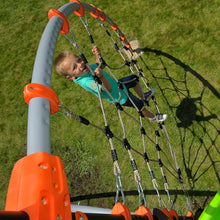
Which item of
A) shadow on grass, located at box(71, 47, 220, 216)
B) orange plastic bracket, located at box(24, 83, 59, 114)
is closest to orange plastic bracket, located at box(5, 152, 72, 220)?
orange plastic bracket, located at box(24, 83, 59, 114)

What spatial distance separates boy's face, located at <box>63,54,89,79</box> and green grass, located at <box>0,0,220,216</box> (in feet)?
5.74

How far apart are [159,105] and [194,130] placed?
2.19 ft

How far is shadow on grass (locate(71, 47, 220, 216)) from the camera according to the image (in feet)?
9.59

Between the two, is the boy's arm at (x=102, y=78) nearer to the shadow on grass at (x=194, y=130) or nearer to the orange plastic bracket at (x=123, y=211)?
the orange plastic bracket at (x=123, y=211)

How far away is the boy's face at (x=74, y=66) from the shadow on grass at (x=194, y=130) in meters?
1.81

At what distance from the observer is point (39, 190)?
0.72 m

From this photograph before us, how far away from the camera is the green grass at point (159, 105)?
10.2ft

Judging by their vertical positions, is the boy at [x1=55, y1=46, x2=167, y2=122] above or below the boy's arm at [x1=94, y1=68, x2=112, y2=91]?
above

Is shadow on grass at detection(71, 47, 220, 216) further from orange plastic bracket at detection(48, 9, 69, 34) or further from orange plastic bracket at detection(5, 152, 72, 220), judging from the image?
orange plastic bracket at detection(5, 152, 72, 220)

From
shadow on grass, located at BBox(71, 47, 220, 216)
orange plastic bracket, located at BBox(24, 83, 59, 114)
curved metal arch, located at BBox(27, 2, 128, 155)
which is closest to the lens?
curved metal arch, located at BBox(27, 2, 128, 155)

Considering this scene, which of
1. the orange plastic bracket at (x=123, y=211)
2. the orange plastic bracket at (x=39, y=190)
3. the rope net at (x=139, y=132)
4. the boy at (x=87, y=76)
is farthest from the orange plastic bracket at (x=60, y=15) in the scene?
the orange plastic bracket at (x=123, y=211)

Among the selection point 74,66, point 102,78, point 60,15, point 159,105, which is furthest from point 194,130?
point 60,15

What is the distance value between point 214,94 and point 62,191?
3021 millimetres

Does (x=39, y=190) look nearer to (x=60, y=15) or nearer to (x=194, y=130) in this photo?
(x=60, y=15)
